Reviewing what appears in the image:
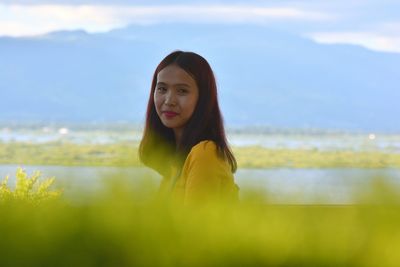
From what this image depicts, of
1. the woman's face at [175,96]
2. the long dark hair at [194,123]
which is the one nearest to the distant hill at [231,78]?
the long dark hair at [194,123]

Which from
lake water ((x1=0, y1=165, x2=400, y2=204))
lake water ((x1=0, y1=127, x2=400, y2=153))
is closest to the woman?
lake water ((x1=0, y1=165, x2=400, y2=204))

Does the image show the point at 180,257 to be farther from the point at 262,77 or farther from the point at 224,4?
the point at 224,4

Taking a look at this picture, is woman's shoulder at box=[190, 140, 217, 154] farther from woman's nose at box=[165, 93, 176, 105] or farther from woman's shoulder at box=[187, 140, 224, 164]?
woman's nose at box=[165, 93, 176, 105]

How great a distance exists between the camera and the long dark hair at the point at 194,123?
1.61 meters

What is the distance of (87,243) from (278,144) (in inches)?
1046

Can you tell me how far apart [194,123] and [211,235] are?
3.16ft

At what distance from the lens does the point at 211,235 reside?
68 cm

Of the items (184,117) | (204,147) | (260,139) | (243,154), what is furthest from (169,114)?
(260,139)

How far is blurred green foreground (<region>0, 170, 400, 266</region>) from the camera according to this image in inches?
26.0

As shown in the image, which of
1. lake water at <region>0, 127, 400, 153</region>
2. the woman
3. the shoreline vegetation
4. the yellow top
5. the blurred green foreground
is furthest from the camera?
lake water at <region>0, 127, 400, 153</region>

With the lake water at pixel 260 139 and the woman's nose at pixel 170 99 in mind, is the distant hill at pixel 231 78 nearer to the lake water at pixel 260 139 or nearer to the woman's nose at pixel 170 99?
the lake water at pixel 260 139

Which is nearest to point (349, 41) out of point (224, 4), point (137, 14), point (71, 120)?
point (224, 4)

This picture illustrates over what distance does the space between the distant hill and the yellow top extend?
106 feet

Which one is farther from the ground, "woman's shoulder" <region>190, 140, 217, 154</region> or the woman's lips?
the woman's lips
